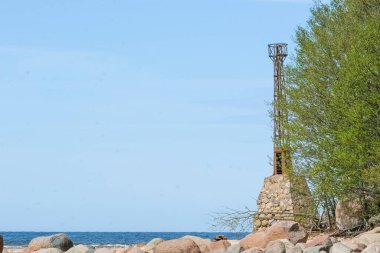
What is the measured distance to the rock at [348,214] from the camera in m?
31.2

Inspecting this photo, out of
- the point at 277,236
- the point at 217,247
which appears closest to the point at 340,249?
the point at 277,236

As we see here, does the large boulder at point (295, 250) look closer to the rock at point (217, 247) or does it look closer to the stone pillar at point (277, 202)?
the rock at point (217, 247)

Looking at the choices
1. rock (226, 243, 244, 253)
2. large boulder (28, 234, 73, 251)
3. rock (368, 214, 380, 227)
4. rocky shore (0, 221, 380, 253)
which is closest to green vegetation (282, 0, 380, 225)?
rock (368, 214, 380, 227)

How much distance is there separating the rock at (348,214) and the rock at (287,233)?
5828 millimetres

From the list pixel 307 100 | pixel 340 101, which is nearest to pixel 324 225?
pixel 307 100

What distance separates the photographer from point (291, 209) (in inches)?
1630

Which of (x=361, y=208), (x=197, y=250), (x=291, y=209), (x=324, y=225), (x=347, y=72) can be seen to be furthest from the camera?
(x=291, y=209)

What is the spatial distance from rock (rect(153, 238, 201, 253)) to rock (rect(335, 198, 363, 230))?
9.20m

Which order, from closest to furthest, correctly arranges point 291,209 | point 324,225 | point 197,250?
point 197,250 < point 324,225 < point 291,209

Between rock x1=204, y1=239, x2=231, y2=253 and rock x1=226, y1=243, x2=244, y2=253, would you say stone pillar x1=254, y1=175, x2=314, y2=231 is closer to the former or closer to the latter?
rock x1=204, y1=239, x2=231, y2=253

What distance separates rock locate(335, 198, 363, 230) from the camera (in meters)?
31.2

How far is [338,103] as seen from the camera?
27.8 m

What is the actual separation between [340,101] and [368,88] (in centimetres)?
108

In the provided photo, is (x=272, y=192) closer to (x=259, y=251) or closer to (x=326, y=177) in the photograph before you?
(x=326, y=177)
